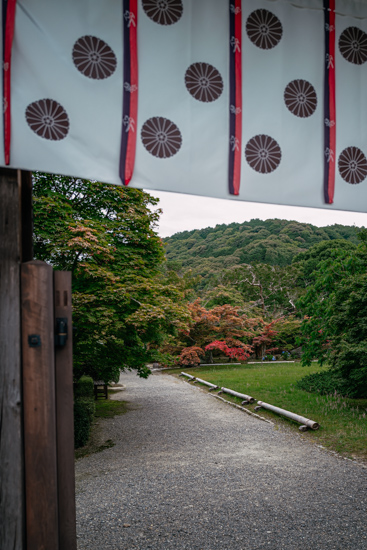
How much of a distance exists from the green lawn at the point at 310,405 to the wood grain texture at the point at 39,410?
5.58m

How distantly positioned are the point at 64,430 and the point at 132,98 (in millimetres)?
1099

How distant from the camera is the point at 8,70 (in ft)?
3.91

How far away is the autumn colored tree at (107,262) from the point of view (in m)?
5.67

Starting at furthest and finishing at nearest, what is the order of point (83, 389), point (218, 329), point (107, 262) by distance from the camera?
point (218, 329), point (83, 389), point (107, 262)

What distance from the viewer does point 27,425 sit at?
43.1 inches

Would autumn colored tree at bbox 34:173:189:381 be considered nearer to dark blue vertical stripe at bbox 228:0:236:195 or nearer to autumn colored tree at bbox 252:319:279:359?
dark blue vertical stripe at bbox 228:0:236:195

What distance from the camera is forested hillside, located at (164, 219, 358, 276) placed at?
3073cm

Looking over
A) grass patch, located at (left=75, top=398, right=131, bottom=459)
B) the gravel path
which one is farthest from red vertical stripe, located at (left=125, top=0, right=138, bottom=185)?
grass patch, located at (left=75, top=398, right=131, bottom=459)

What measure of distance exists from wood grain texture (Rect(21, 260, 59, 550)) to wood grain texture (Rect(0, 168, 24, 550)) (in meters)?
0.02

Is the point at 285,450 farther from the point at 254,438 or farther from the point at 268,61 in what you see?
the point at 268,61

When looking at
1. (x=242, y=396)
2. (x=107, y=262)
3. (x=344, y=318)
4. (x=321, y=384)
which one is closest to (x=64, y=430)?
(x=107, y=262)

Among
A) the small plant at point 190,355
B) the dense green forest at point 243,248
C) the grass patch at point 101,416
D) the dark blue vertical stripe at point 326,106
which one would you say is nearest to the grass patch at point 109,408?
the grass patch at point 101,416

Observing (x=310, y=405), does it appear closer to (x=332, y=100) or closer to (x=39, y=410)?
(x=332, y=100)

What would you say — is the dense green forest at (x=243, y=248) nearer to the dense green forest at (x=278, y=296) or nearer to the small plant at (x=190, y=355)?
the dense green forest at (x=278, y=296)
